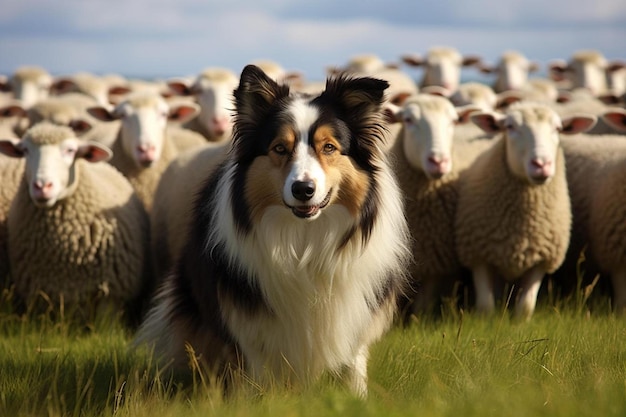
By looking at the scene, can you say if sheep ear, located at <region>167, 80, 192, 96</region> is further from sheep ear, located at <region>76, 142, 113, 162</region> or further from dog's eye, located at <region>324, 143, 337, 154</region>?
dog's eye, located at <region>324, 143, 337, 154</region>

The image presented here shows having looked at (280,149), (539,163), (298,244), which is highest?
(280,149)

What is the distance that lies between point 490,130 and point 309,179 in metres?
3.48

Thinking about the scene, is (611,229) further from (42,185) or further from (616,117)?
(42,185)

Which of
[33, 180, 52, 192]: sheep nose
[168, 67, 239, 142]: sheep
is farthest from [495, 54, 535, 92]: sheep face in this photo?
[33, 180, 52, 192]: sheep nose

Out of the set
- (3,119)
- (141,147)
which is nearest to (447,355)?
(141,147)

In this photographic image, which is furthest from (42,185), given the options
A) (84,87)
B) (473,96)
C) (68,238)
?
(84,87)

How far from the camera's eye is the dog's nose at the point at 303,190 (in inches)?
152

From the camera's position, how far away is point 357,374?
4.60 m

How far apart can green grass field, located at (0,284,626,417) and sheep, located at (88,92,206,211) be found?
6.61 feet

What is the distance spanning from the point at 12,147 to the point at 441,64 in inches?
468

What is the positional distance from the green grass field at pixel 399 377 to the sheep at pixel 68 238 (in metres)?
0.30

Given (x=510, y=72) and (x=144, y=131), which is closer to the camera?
(x=144, y=131)

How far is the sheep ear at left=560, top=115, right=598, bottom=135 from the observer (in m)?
6.86

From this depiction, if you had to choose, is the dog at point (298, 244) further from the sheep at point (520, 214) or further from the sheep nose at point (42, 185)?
the sheep at point (520, 214)
